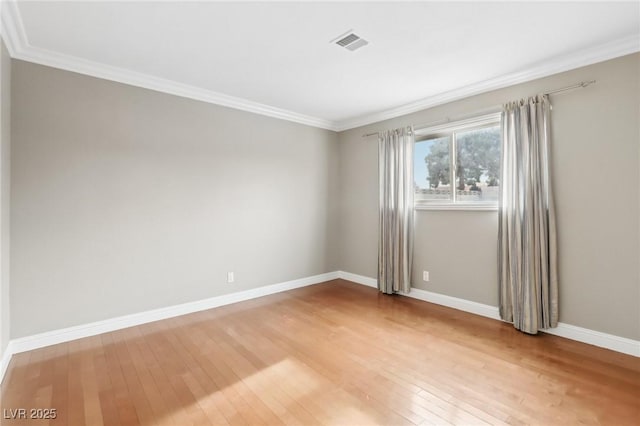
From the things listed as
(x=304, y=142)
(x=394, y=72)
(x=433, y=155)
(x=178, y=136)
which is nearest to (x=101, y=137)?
(x=178, y=136)

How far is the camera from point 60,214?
2807mm

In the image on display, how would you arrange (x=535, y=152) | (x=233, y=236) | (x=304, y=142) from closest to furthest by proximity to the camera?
(x=535, y=152) → (x=233, y=236) → (x=304, y=142)

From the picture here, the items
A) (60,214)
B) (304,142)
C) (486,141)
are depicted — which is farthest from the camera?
(304,142)

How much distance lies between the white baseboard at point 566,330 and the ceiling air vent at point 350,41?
3110mm

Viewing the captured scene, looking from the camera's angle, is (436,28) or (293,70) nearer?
(436,28)

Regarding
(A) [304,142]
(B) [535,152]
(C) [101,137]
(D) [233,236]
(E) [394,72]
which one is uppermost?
(E) [394,72]

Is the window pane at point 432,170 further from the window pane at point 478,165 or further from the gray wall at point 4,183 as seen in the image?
the gray wall at point 4,183

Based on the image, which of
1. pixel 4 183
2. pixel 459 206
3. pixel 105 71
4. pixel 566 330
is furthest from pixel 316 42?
pixel 566 330

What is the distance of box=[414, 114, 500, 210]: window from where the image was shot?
3.50 meters

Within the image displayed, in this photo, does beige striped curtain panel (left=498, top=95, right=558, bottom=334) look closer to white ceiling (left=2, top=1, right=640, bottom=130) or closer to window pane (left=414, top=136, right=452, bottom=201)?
white ceiling (left=2, top=1, right=640, bottom=130)

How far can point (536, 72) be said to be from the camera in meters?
3.00

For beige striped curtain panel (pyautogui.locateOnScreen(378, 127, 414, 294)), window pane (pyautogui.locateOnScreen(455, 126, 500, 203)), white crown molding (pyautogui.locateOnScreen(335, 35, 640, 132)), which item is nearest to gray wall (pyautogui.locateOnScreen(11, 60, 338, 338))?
beige striped curtain panel (pyautogui.locateOnScreen(378, 127, 414, 294))

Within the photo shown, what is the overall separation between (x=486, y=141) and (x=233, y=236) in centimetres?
339

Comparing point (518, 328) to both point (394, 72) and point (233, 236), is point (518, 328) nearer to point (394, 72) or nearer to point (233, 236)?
point (394, 72)
